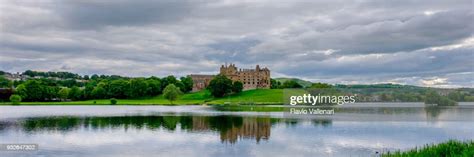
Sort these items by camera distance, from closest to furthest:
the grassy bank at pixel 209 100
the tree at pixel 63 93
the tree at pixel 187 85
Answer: the grassy bank at pixel 209 100
the tree at pixel 63 93
the tree at pixel 187 85

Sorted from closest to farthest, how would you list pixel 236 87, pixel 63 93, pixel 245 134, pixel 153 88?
pixel 245 134 → pixel 63 93 → pixel 236 87 → pixel 153 88

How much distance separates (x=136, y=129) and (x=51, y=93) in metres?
110

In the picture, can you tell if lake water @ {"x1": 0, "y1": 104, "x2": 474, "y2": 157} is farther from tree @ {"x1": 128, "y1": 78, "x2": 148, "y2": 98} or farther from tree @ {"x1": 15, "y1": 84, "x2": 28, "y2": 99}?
tree @ {"x1": 128, "y1": 78, "x2": 148, "y2": 98}

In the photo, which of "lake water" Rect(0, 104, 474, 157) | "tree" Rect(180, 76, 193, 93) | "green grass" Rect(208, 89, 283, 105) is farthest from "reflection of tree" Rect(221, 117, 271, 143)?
"tree" Rect(180, 76, 193, 93)

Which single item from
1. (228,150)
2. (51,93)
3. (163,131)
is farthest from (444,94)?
(51,93)

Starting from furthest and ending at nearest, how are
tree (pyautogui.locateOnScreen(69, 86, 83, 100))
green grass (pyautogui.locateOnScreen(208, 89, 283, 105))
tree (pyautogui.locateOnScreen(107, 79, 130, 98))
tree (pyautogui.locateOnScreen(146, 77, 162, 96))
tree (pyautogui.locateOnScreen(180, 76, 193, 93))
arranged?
tree (pyautogui.locateOnScreen(180, 76, 193, 93)) → tree (pyautogui.locateOnScreen(146, 77, 162, 96)) → tree (pyautogui.locateOnScreen(69, 86, 83, 100)) → tree (pyautogui.locateOnScreen(107, 79, 130, 98)) → green grass (pyautogui.locateOnScreen(208, 89, 283, 105))

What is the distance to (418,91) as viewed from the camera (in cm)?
6750

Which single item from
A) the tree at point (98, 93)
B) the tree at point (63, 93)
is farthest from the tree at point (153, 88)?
the tree at point (63, 93)

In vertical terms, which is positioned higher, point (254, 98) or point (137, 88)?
point (137, 88)

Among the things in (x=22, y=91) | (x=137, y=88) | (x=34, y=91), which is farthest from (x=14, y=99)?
(x=137, y=88)

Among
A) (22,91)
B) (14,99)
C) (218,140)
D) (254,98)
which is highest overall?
(22,91)

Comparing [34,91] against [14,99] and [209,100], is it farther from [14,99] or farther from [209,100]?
[209,100]

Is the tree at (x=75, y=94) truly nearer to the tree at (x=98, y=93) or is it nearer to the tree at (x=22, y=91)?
the tree at (x=98, y=93)

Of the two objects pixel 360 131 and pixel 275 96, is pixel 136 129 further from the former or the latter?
pixel 275 96
